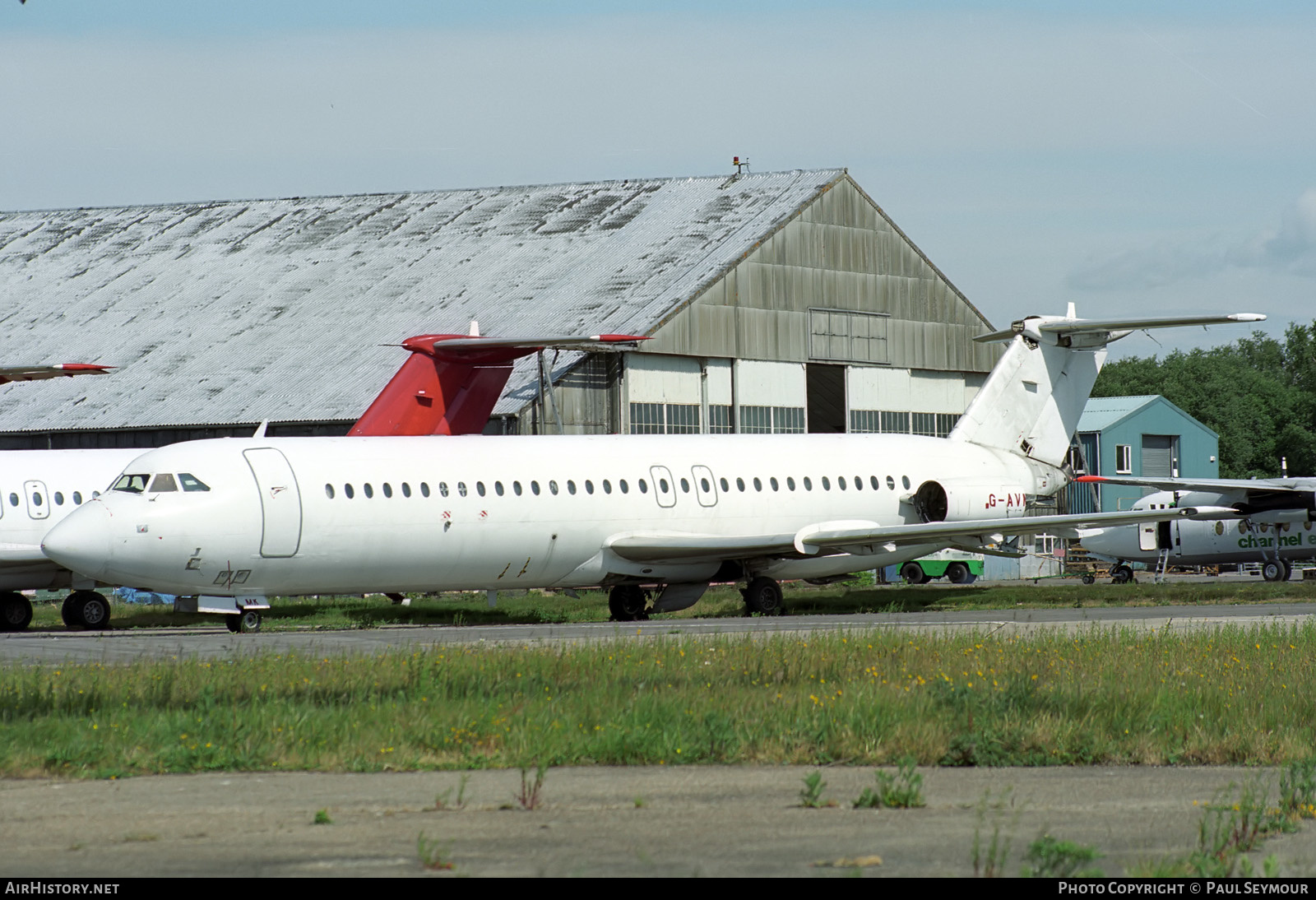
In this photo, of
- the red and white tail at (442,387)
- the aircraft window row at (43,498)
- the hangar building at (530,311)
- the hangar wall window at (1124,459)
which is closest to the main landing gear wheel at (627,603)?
the red and white tail at (442,387)

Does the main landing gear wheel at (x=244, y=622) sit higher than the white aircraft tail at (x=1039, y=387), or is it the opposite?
the white aircraft tail at (x=1039, y=387)

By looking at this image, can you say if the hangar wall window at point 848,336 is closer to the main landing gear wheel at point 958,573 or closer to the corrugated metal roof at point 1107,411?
the main landing gear wheel at point 958,573

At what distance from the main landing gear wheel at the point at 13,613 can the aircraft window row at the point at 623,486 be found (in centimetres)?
214

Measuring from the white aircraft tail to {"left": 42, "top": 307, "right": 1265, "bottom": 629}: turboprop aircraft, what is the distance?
48 millimetres

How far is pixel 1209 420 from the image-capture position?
128m

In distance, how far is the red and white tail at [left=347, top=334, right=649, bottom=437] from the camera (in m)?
35.6

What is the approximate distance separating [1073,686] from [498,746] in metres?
5.41

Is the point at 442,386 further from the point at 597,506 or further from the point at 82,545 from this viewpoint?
the point at 82,545

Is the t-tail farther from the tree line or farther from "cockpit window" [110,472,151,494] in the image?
the tree line

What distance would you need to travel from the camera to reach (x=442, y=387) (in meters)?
36.0

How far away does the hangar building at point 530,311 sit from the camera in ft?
156

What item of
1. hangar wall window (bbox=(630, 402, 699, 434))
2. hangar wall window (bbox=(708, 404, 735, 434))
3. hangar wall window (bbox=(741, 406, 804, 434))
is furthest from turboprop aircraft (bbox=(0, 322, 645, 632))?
hangar wall window (bbox=(741, 406, 804, 434))

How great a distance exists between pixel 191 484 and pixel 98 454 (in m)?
6.67

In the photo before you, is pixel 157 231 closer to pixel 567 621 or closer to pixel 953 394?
pixel 953 394
